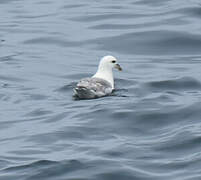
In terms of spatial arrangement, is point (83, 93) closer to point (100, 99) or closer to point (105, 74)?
point (100, 99)

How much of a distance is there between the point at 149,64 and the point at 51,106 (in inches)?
187

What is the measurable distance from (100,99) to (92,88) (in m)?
0.25

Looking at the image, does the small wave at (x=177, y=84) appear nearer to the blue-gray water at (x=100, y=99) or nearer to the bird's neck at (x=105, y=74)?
the blue-gray water at (x=100, y=99)

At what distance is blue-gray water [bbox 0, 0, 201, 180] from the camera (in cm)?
1249

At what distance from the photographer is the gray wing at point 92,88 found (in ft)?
55.9

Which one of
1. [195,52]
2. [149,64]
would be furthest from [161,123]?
[195,52]

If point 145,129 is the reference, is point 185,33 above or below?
above

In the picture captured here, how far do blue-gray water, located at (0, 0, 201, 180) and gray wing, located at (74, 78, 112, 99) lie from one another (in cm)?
23

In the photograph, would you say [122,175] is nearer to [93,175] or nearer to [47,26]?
[93,175]

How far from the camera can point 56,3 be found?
99.1 feet

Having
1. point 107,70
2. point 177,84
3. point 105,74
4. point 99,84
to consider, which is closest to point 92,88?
point 99,84

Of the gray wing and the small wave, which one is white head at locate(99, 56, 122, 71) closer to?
the gray wing

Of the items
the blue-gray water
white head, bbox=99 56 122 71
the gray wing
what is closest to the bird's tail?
the gray wing

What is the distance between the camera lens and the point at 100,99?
17234 millimetres
